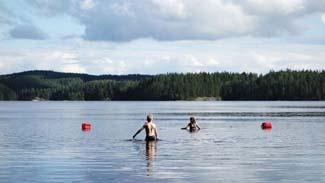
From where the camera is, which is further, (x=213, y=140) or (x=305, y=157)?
(x=213, y=140)

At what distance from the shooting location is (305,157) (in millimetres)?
42500

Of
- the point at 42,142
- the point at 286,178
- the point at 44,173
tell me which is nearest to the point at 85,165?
the point at 44,173

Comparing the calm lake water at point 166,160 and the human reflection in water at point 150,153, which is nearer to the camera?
the calm lake water at point 166,160

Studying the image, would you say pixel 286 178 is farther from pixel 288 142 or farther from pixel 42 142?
pixel 42 142

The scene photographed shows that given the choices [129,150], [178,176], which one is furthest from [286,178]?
[129,150]

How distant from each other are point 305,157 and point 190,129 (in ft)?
105

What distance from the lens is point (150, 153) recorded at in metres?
46.0

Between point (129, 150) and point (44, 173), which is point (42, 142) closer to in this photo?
point (129, 150)

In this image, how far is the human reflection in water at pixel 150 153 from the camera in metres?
35.9

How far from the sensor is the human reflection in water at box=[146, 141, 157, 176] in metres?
35.9

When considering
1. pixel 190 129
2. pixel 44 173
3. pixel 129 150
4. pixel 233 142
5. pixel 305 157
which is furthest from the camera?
pixel 190 129

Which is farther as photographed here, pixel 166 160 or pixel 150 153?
pixel 150 153

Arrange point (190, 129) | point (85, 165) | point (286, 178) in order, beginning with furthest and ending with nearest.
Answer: point (190, 129) → point (85, 165) → point (286, 178)

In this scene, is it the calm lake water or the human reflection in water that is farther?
the human reflection in water
